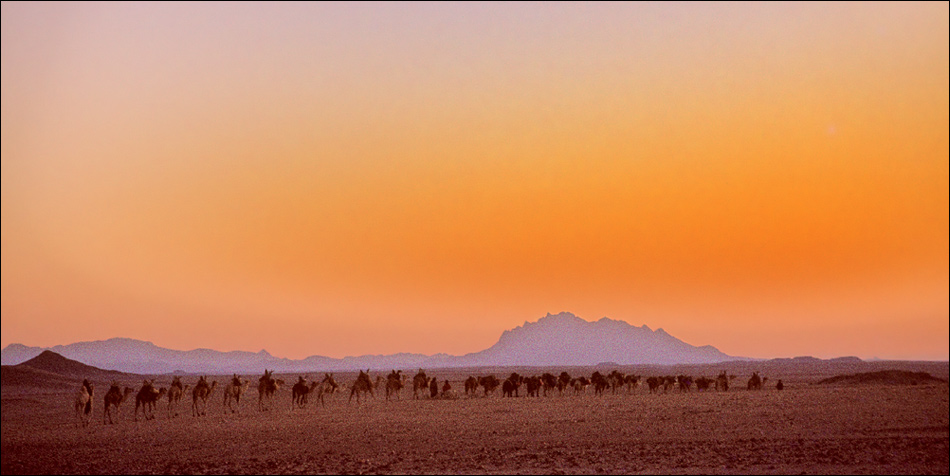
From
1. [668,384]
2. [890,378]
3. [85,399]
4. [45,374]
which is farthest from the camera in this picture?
[45,374]

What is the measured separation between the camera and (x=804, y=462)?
22781mm

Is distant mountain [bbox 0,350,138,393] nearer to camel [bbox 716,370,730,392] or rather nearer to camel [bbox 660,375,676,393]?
camel [bbox 660,375,676,393]

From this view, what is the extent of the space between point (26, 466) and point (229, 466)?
6487 mm

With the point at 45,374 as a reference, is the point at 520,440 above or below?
below

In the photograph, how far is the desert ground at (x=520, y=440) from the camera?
75.1 ft

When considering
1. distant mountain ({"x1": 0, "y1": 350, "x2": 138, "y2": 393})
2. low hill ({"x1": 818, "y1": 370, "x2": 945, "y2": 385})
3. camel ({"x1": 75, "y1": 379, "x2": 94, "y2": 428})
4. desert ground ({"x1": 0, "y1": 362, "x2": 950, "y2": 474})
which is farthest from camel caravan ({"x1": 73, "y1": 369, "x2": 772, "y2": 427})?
distant mountain ({"x1": 0, "y1": 350, "x2": 138, "y2": 393})

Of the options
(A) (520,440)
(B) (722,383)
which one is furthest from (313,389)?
(B) (722,383)

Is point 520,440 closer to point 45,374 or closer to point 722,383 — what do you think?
point 722,383

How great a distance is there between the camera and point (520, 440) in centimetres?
2812

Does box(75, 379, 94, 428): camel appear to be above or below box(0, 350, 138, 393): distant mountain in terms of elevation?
below

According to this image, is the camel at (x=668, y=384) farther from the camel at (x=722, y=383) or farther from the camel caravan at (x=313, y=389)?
the camel at (x=722, y=383)

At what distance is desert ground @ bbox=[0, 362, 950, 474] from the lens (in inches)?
901

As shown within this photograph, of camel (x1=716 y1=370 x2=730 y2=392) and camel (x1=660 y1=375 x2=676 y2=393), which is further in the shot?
camel (x1=660 y1=375 x2=676 y2=393)

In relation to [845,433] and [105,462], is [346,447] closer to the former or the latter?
[105,462]
